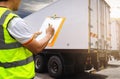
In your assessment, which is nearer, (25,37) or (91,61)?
(25,37)

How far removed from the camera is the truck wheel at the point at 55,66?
423 inches

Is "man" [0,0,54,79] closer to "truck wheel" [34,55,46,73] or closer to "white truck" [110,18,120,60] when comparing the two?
"truck wheel" [34,55,46,73]

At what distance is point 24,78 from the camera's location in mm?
2223

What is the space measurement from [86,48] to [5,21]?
7.63 meters

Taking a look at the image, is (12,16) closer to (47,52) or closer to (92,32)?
(92,32)

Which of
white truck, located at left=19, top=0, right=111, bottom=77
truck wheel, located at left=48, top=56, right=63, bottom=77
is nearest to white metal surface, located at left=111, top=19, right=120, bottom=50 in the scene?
white truck, located at left=19, top=0, right=111, bottom=77

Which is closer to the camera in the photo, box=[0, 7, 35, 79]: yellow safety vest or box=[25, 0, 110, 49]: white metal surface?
box=[0, 7, 35, 79]: yellow safety vest

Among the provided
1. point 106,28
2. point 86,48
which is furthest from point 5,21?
point 106,28

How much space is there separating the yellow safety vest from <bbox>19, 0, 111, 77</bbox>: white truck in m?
7.54

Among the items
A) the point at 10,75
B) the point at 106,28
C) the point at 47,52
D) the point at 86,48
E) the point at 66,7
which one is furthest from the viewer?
the point at 106,28

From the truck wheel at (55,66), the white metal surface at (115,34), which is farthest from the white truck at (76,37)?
the white metal surface at (115,34)

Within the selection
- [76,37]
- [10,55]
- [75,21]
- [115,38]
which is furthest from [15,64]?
[115,38]

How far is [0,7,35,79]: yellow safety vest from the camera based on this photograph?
2.17 metres

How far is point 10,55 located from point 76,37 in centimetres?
784
